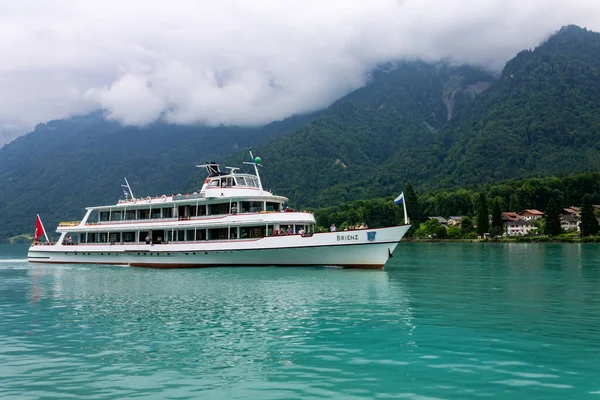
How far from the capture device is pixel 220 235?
4056cm

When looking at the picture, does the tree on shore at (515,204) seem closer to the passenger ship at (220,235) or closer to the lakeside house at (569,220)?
the lakeside house at (569,220)

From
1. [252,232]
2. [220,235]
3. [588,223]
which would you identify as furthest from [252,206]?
[588,223]

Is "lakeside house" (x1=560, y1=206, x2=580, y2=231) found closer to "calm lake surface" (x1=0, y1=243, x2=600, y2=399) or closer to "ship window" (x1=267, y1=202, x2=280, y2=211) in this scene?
"ship window" (x1=267, y1=202, x2=280, y2=211)

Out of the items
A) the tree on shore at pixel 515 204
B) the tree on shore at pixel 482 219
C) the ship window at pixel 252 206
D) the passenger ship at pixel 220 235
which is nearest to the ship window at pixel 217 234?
the passenger ship at pixel 220 235

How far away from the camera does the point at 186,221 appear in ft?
138

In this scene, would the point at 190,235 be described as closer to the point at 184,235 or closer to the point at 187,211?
the point at 184,235

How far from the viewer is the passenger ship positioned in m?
34.9

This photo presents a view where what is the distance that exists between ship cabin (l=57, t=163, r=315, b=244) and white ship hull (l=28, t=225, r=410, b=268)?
932mm

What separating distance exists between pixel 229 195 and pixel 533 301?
83.2ft

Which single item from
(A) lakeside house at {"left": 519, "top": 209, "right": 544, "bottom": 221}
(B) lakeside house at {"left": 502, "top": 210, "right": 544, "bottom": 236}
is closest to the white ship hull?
(B) lakeside house at {"left": 502, "top": 210, "right": 544, "bottom": 236}

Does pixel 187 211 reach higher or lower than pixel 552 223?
higher

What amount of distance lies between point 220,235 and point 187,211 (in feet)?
15.3

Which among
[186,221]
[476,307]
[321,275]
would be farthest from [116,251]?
[476,307]

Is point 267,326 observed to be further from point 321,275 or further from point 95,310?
point 321,275
